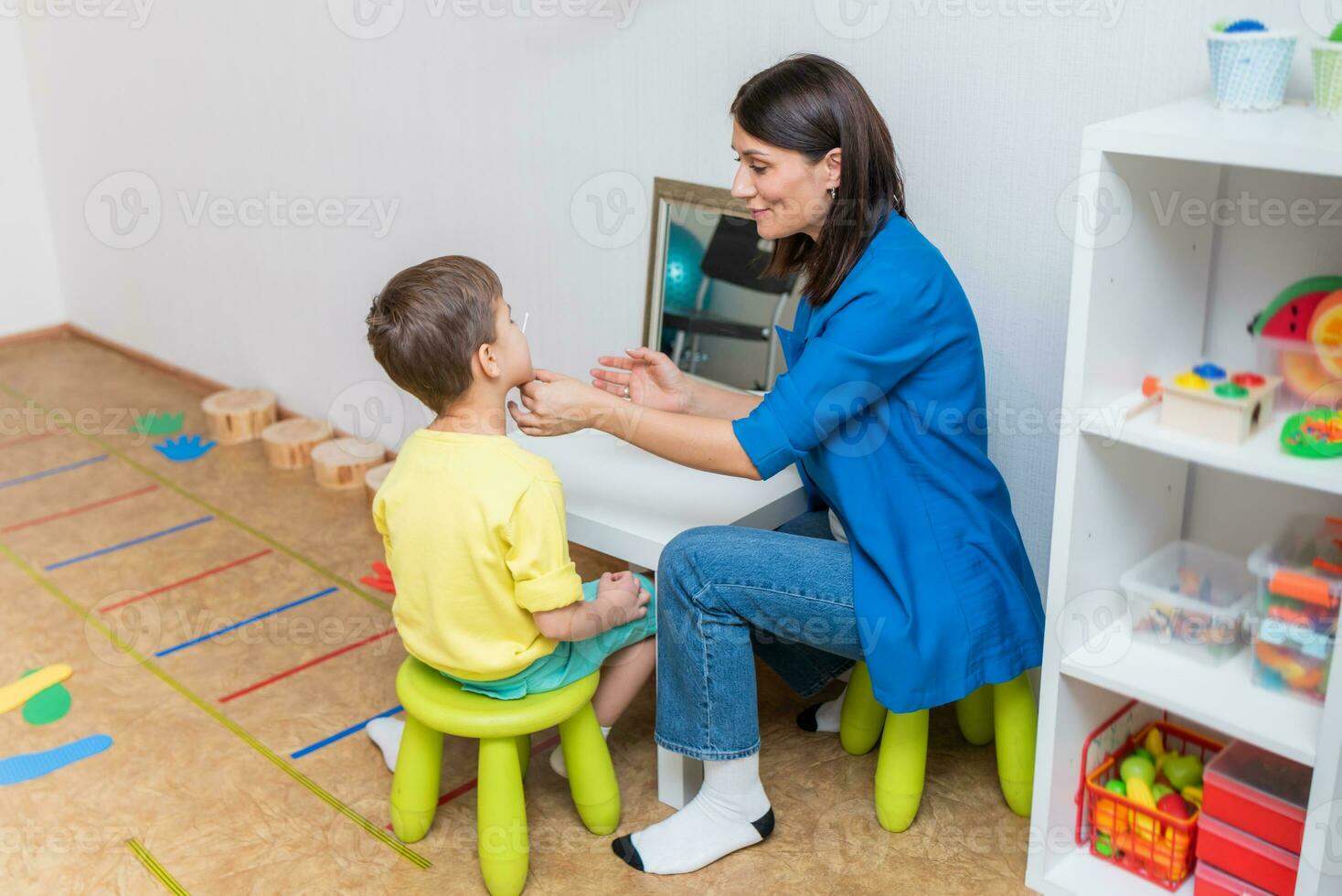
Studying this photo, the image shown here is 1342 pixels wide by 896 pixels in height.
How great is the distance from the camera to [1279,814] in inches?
57.9

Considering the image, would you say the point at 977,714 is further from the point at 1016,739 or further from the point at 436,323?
the point at 436,323

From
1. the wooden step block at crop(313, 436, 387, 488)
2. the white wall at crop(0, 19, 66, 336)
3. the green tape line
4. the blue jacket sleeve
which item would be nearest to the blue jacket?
the blue jacket sleeve

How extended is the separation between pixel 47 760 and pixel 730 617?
109cm

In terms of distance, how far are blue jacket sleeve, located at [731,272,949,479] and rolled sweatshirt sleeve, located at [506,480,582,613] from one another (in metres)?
0.25

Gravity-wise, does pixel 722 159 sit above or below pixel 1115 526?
above

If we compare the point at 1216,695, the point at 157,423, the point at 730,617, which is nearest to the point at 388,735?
the point at 730,617

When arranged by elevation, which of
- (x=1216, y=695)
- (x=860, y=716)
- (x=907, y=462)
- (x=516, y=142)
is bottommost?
(x=860, y=716)

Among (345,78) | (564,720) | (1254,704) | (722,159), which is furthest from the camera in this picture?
(345,78)

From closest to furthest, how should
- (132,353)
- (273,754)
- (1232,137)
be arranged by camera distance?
1. (1232,137)
2. (273,754)
3. (132,353)

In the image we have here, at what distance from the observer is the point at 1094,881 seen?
1618 millimetres

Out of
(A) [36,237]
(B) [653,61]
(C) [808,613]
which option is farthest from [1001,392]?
(A) [36,237]

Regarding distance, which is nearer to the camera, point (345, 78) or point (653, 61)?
point (653, 61)

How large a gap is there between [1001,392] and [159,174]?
251 centimetres

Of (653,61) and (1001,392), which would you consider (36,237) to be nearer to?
(653,61)
